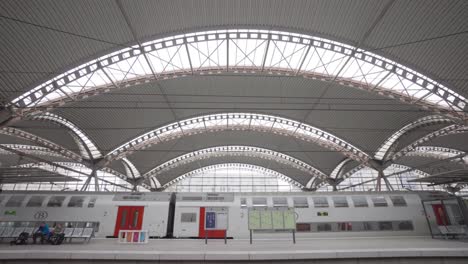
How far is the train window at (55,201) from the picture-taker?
21755 millimetres

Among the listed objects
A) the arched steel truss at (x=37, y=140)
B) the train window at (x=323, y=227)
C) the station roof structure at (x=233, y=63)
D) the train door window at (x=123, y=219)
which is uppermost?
the station roof structure at (x=233, y=63)

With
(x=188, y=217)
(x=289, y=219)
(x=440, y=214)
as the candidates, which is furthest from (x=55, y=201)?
(x=440, y=214)

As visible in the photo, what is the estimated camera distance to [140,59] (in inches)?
1110

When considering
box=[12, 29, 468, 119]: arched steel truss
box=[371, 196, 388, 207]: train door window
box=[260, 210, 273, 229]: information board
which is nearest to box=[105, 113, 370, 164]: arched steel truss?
box=[12, 29, 468, 119]: arched steel truss

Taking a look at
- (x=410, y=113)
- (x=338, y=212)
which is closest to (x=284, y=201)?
(x=338, y=212)

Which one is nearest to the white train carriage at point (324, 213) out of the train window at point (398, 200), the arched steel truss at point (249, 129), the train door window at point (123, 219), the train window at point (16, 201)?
the train window at point (398, 200)

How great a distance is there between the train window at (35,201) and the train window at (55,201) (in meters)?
0.65

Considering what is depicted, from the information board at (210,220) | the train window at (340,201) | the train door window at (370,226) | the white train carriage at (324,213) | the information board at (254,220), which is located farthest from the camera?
the train window at (340,201)

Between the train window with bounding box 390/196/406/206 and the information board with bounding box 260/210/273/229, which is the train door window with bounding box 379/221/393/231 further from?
the information board with bounding box 260/210/273/229

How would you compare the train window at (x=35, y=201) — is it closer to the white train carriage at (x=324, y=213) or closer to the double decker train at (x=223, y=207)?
the double decker train at (x=223, y=207)

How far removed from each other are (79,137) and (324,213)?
1431 inches

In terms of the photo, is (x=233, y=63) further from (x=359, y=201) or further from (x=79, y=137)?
(x=79, y=137)

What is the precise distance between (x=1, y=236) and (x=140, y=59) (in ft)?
61.8

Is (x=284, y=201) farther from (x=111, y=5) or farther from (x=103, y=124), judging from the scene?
(x=103, y=124)
